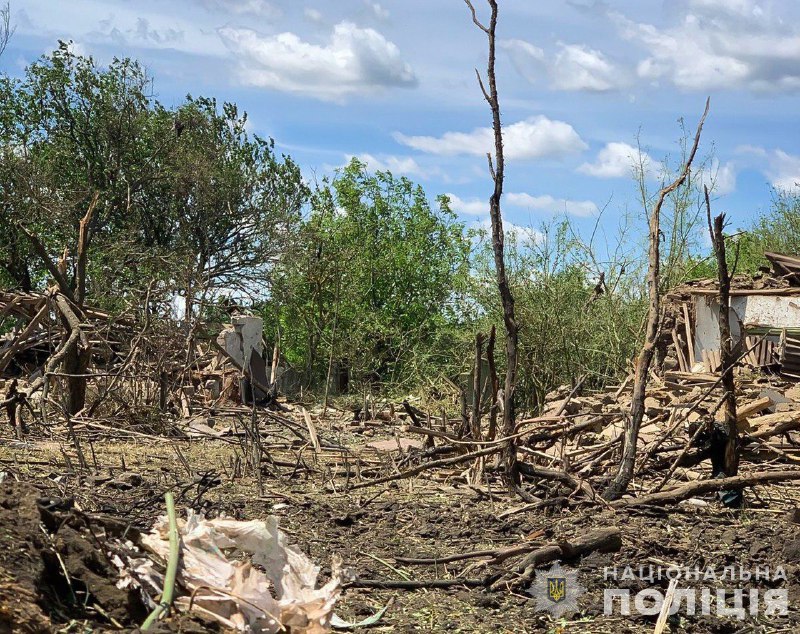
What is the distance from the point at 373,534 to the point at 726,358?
300cm

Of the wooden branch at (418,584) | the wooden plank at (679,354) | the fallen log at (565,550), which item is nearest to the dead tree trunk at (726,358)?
the fallen log at (565,550)

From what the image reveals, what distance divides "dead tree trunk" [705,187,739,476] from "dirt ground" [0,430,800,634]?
0.37m

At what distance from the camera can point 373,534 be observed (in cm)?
566

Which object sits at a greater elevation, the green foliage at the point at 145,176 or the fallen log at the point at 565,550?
the green foliage at the point at 145,176

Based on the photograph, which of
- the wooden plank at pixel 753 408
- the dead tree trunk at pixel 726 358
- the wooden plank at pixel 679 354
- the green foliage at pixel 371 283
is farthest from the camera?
the green foliage at pixel 371 283

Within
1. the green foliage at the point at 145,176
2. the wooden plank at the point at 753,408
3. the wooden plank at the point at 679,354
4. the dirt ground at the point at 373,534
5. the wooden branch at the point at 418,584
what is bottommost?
the wooden branch at the point at 418,584

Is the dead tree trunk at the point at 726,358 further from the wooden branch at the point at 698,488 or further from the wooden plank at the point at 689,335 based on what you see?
the wooden plank at the point at 689,335

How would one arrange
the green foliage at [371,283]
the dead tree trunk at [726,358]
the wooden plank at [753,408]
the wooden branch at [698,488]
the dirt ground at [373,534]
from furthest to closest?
the green foliage at [371,283] → the wooden plank at [753,408] → the dead tree trunk at [726,358] → the wooden branch at [698,488] → the dirt ground at [373,534]

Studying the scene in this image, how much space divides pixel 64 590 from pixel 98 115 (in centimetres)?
2323

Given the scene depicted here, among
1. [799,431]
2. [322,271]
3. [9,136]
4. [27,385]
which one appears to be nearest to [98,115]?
[9,136]

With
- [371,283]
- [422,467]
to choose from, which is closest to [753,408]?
[422,467]

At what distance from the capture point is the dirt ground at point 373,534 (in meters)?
3.06

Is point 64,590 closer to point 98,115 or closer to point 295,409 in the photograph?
point 295,409

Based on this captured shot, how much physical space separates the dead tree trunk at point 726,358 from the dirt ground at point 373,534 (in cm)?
37
